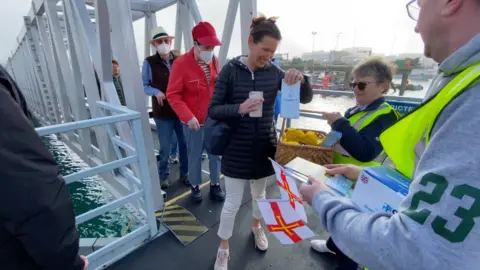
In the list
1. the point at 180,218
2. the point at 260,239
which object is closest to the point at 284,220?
the point at 260,239

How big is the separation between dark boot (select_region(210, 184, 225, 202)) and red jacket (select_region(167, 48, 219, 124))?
0.94 metres

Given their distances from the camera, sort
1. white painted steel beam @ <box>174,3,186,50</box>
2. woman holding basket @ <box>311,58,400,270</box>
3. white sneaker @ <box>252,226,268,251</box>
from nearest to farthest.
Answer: woman holding basket @ <box>311,58,400,270</box>, white sneaker @ <box>252,226,268,251</box>, white painted steel beam @ <box>174,3,186,50</box>

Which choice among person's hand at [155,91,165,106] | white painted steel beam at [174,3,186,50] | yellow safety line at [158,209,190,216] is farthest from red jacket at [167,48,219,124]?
white painted steel beam at [174,3,186,50]

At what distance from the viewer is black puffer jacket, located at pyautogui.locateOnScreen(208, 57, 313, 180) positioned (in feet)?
5.08

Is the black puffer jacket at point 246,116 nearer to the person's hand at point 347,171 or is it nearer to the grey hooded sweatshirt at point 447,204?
the person's hand at point 347,171

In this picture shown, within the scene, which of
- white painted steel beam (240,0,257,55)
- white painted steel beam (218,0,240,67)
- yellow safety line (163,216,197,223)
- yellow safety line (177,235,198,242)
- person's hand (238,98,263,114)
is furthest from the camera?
white painted steel beam (218,0,240,67)

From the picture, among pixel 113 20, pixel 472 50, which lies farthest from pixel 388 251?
pixel 113 20

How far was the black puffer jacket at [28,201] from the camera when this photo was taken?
0.64 meters

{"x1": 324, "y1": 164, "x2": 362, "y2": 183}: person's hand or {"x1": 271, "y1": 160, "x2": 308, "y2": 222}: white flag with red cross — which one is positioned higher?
{"x1": 324, "y1": 164, "x2": 362, "y2": 183}: person's hand

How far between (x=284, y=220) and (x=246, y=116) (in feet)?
2.36

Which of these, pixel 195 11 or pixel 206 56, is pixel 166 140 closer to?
pixel 206 56

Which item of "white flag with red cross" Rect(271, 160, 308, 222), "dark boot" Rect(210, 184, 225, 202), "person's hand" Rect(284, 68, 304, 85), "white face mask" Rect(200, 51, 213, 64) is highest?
"white face mask" Rect(200, 51, 213, 64)

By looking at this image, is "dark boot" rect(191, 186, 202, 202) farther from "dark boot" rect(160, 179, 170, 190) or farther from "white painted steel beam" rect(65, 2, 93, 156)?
"white painted steel beam" rect(65, 2, 93, 156)

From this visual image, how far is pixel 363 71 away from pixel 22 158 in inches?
63.4
